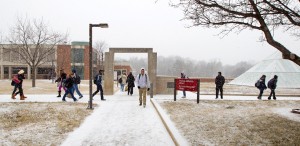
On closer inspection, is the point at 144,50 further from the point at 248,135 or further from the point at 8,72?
the point at 8,72

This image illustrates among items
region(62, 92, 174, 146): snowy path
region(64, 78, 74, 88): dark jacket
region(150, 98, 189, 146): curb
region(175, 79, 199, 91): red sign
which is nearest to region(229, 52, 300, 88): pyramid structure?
region(175, 79, 199, 91): red sign

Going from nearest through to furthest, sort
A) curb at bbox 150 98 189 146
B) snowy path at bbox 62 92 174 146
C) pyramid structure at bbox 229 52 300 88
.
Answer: curb at bbox 150 98 189 146 → snowy path at bbox 62 92 174 146 → pyramid structure at bbox 229 52 300 88

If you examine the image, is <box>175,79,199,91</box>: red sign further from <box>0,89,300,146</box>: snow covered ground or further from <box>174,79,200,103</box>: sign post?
<box>0,89,300,146</box>: snow covered ground

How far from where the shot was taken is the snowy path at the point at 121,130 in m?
7.17

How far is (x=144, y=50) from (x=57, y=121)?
10144 mm

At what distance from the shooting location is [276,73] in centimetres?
3731

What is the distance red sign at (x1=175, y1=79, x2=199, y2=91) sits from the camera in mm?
14678

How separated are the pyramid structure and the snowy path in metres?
29.5

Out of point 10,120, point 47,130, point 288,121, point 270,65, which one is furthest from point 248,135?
point 270,65

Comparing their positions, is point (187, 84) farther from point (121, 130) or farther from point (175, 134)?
point (175, 134)

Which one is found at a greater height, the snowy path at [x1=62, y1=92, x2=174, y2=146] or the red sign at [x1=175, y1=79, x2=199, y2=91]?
the red sign at [x1=175, y1=79, x2=199, y2=91]

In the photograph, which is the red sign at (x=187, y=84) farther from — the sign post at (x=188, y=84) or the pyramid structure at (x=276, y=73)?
the pyramid structure at (x=276, y=73)

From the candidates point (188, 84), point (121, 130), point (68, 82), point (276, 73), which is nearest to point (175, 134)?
point (121, 130)

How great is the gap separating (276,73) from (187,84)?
26.8 m
